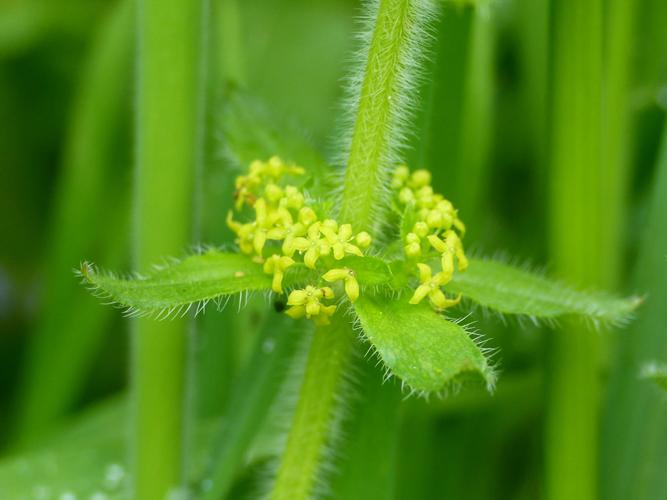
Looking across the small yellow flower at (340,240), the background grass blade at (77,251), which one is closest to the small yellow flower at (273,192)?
the small yellow flower at (340,240)

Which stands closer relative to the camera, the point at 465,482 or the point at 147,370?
the point at 147,370

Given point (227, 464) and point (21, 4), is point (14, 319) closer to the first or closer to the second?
point (21, 4)

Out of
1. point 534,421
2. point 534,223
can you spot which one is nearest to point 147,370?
point 534,421

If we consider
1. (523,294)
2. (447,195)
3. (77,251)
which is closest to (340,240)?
(523,294)

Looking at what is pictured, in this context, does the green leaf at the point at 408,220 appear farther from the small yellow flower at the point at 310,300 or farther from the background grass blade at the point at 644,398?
the background grass blade at the point at 644,398

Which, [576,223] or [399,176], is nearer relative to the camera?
[399,176]


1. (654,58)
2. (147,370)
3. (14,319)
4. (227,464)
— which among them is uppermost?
(654,58)

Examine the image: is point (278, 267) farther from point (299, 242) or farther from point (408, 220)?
point (408, 220)
